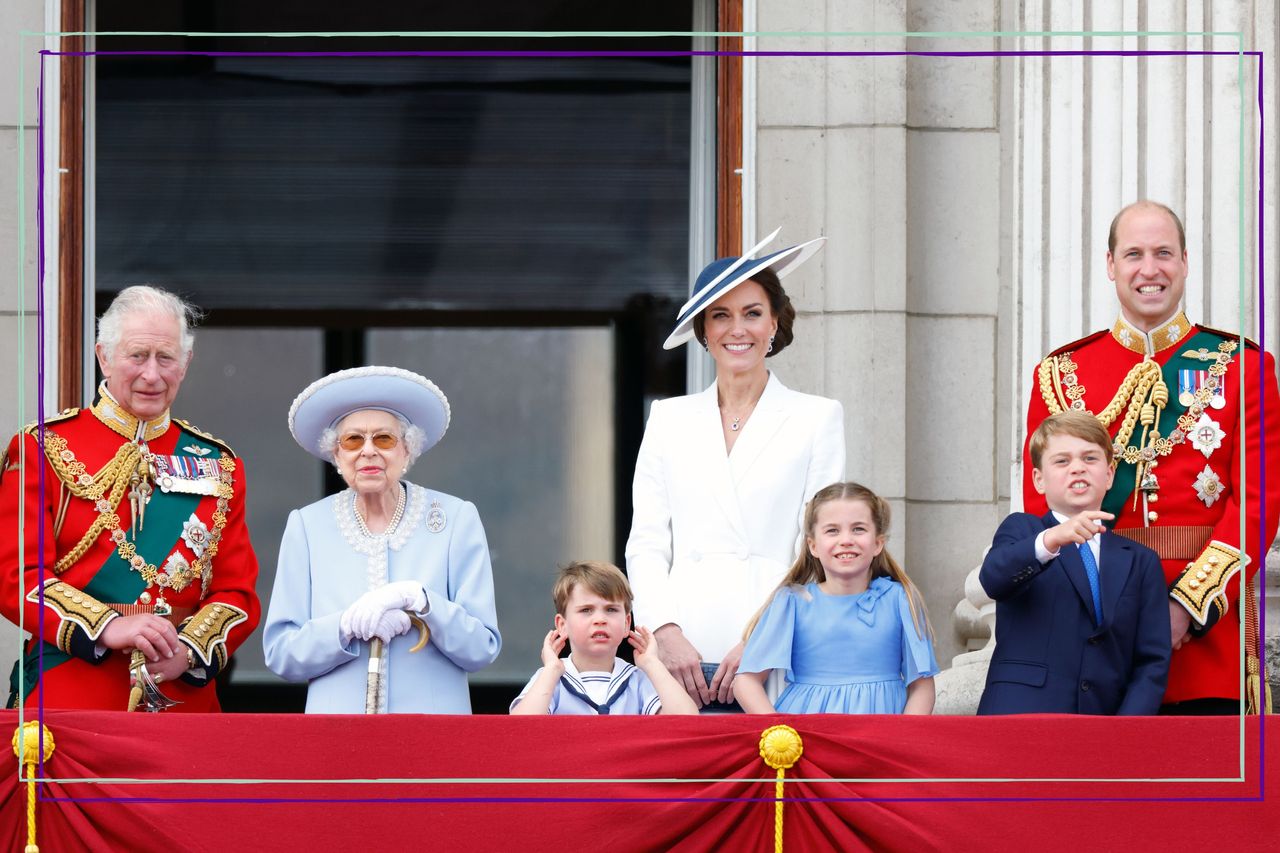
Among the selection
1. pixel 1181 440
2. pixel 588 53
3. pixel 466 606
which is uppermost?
pixel 588 53

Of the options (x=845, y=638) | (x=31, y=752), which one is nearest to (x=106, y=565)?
(x=31, y=752)

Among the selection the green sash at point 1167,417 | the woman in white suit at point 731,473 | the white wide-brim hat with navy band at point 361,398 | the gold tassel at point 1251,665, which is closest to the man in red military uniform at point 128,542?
the white wide-brim hat with navy band at point 361,398

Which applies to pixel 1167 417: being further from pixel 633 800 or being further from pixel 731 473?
pixel 633 800

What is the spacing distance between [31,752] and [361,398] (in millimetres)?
1145

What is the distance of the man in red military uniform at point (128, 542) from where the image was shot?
15.7 feet

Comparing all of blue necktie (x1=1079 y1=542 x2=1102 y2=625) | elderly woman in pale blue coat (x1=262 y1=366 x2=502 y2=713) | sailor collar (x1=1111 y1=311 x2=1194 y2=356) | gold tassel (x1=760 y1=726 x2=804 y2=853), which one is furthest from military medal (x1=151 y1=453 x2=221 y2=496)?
sailor collar (x1=1111 y1=311 x2=1194 y2=356)

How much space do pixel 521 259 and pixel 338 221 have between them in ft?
2.27

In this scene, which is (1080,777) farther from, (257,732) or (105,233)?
(105,233)

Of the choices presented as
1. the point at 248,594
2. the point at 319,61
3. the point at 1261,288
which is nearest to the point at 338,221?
the point at 319,61

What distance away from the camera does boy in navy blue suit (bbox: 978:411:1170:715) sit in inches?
179

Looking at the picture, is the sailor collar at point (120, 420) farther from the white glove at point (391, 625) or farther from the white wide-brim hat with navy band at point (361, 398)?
the white glove at point (391, 625)

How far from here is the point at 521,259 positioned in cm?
785

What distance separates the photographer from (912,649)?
15.1ft

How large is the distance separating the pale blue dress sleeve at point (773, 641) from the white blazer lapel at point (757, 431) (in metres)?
0.51
